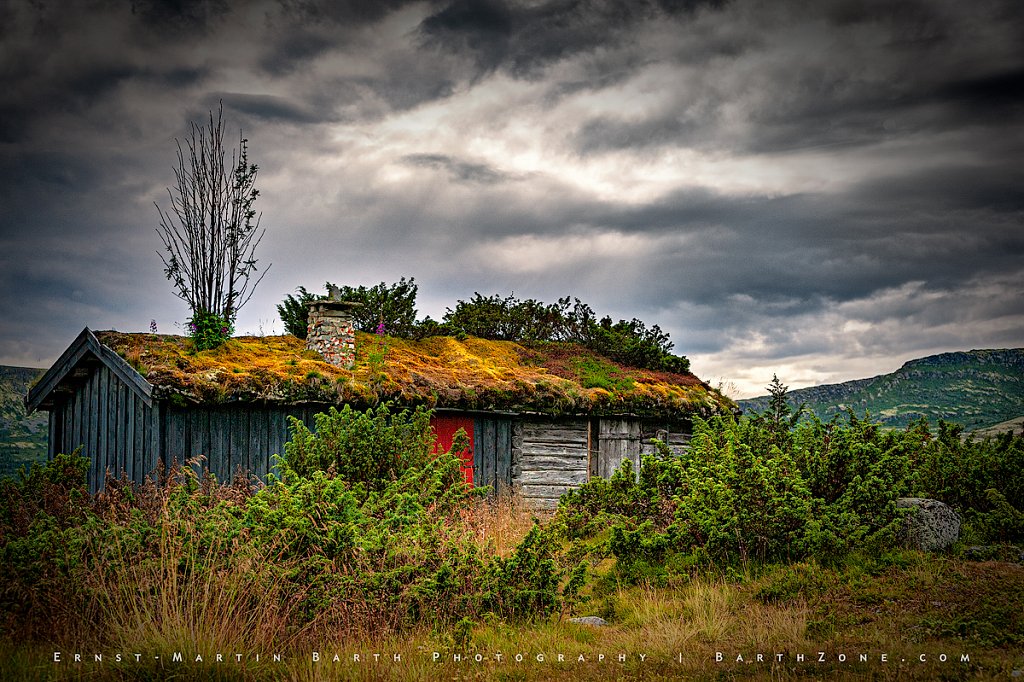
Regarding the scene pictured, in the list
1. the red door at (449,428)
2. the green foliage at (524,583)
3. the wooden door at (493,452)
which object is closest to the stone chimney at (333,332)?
the red door at (449,428)

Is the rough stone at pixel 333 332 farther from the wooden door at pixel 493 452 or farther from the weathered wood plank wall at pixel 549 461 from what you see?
the weathered wood plank wall at pixel 549 461

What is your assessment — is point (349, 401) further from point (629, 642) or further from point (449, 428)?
point (629, 642)

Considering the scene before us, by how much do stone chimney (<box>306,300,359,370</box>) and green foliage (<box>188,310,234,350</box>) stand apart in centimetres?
149

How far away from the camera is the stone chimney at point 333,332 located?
13.8 meters

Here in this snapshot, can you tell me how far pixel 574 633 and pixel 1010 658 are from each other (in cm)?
336

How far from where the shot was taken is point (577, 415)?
1495 centimetres

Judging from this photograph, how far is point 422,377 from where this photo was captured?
13711 mm

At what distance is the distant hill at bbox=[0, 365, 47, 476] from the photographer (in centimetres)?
2600

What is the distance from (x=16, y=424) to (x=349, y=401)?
803 inches

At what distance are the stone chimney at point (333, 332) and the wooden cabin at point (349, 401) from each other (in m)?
0.04

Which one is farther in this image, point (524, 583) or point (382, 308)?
point (382, 308)

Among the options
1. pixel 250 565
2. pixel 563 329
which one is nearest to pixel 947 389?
pixel 563 329

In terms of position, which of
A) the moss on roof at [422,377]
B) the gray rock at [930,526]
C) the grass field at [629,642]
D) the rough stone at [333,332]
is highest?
the rough stone at [333,332]

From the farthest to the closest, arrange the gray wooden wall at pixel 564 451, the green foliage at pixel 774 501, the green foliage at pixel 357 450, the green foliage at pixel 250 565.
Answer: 1. the gray wooden wall at pixel 564 451
2. the green foliage at pixel 357 450
3. the green foliage at pixel 774 501
4. the green foliage at pixel 250 565
